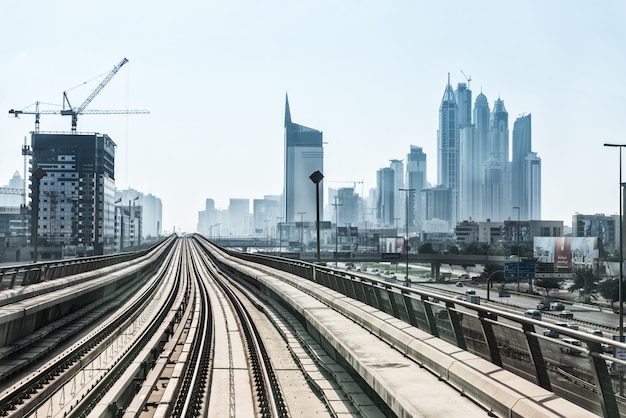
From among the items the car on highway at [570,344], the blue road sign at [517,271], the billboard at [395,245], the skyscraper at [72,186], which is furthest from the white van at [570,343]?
the skyscraper at [72,186]

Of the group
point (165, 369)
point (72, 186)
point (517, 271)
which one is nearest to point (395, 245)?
point (517, 271)

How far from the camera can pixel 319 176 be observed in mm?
34094

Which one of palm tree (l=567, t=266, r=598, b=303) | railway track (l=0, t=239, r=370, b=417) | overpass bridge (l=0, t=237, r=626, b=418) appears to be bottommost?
palm tree (l=567, t=266, r=598, b=303)

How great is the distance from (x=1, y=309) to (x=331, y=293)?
12965 millimetres

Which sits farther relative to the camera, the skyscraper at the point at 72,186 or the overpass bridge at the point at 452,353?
the skyscraper at the point at 72,186

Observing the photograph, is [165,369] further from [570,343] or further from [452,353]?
[570,343]

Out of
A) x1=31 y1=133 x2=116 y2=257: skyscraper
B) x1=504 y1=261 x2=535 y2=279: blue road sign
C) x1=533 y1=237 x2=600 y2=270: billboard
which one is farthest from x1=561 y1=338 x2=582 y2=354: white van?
x1=31 y1=133 x2=116 y2=257: skyscraper

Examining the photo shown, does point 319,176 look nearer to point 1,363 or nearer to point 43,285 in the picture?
point 43,285

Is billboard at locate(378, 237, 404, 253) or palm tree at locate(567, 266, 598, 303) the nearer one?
palm tree at locate(567, 266, 598, 303)

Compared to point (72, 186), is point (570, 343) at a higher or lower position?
lower

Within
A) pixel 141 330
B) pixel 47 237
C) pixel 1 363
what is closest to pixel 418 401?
pixel 1 363

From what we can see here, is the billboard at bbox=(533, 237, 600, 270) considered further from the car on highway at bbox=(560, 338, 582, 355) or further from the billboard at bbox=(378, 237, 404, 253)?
the car on highway at bbox=(560, 338, 582, 355)

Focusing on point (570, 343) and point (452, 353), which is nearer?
point (570, 343)

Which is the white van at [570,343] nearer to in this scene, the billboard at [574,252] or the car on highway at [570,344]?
the car on highway at [570,344]
